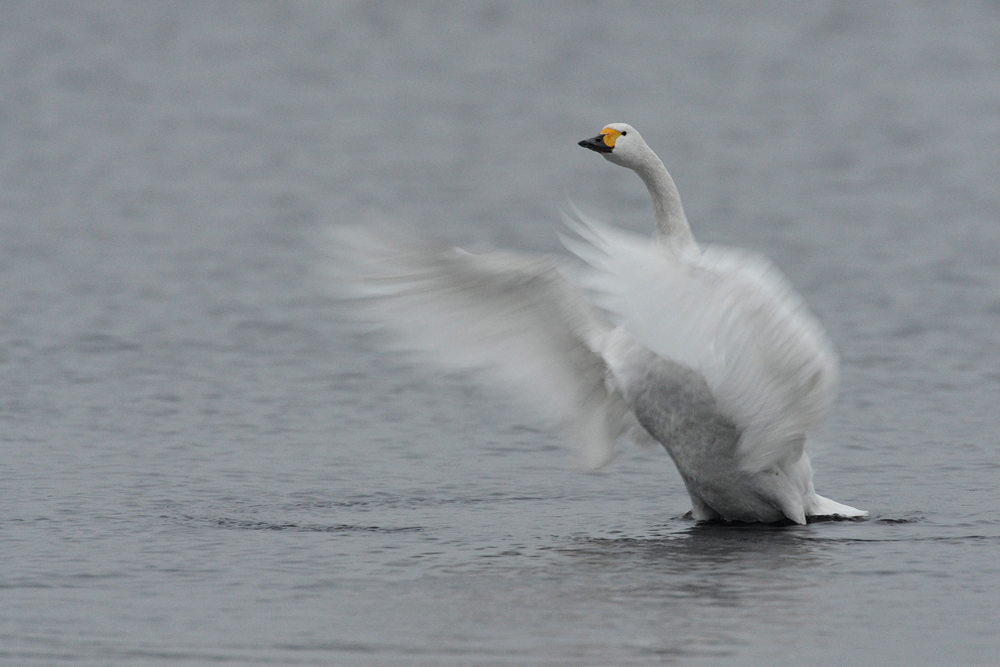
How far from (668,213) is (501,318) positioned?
1.18 metres

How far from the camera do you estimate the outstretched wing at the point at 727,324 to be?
766cm

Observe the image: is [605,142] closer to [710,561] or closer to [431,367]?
[431,367]

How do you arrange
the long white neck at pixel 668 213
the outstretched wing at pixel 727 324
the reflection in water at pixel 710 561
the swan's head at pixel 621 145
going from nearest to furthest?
1. the outstretched wing at pixel 727 324
2. the reflection in water at pixel 710 561
3. the long white neck at pixel 668 213
4. the swan's head at pixel 621 145

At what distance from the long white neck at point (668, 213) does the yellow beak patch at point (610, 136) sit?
0.34 m

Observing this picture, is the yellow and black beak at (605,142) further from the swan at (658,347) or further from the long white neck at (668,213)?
the long white neck at (668,213)

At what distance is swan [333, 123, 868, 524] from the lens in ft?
26.8

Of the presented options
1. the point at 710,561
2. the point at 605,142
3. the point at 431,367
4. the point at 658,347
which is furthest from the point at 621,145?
the point at 658,347

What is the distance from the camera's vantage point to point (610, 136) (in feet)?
35.8

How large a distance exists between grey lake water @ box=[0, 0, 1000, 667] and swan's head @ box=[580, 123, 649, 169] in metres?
Answer: 1.61

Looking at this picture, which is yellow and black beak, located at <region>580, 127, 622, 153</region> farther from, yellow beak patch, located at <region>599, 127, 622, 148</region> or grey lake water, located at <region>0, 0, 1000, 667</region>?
grey lake water, located at <region>0, 0, 1000, 667</region>

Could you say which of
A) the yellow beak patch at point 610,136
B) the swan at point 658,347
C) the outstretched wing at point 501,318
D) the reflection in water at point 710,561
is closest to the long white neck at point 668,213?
the swan at point 658,347

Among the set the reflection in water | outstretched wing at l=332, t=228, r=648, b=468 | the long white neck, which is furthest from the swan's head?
the reflection in water

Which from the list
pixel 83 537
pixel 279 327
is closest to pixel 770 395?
pixel 83 537

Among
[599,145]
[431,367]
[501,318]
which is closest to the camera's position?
[501,318]
